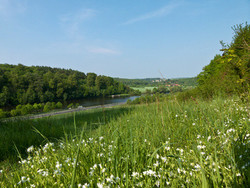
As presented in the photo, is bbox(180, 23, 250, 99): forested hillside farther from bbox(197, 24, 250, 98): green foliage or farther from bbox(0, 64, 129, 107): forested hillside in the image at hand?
bbox(0, 64, 129, 107): forested hillside

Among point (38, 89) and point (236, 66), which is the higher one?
point (38, 89)

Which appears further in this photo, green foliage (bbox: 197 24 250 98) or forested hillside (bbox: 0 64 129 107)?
forested hillside (bbox: 0 64 129 107)

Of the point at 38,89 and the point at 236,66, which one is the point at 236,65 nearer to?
the point at 236,66

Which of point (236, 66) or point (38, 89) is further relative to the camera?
point (38, 89)

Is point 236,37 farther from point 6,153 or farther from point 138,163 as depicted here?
point 6,153

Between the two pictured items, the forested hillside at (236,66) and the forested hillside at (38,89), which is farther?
the forested hillside at (38,89)

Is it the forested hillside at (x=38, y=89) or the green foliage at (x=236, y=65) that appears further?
the forested hillside at (x=38, y=89)

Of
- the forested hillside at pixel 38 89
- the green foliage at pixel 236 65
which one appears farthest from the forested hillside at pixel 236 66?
the forested hillside at pixel 38 89

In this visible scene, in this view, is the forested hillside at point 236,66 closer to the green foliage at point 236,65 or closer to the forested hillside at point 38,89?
the green foliage at point 236,65

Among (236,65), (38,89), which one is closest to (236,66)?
(236,65)

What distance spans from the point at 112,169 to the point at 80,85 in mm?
90391

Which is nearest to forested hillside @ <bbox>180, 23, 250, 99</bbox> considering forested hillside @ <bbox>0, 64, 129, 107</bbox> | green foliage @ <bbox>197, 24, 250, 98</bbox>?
green foliage @ <bbox>197, 24, 250, 98</bbox>

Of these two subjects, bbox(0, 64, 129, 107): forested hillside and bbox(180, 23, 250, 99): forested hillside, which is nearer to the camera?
bbox(180, 23, 250, 99): forested hillside

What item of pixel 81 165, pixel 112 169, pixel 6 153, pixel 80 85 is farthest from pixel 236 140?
pixel 80 85
